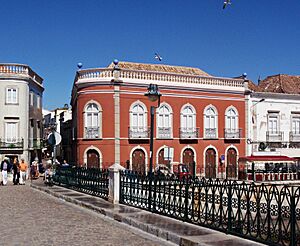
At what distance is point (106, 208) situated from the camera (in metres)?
12.6

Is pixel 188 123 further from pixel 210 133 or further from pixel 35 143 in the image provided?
pixel 35 143

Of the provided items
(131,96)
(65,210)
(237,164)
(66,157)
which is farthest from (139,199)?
(66,157)

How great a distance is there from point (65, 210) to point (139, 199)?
7.73 ft

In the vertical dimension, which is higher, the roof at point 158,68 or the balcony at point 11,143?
the roof at point 158,68

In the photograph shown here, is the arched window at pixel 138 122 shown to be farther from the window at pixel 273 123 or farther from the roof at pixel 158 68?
the window at pixel 273 123

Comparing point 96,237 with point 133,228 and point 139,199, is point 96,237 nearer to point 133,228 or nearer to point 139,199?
point 133,228

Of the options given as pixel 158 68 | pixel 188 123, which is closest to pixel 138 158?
pixel 188 123

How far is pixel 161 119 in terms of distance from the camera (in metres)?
33.9

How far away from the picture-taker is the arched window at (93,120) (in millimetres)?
32500

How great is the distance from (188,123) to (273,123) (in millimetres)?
7791

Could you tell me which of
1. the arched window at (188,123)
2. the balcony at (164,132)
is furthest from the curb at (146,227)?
the arched window at (188,123)

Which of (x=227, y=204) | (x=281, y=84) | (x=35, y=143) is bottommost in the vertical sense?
(x=227, y=204)

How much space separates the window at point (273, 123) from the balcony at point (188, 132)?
6.79 metres

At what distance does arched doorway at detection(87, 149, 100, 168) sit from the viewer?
1287 inches
